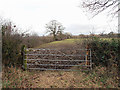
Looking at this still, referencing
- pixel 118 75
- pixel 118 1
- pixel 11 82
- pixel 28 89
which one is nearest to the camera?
pixel 28 89

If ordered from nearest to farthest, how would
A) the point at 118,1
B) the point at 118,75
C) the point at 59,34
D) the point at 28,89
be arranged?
the point at 28,89 < the point at 118,75 < the point at 118,1 < the point at 59,34

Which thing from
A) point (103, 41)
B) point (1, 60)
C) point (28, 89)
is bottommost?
point (28, 89)

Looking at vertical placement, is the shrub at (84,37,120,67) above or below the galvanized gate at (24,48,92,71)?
above

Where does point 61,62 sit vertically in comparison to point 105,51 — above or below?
below

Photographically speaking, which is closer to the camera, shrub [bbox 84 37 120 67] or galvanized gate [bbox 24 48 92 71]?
shrub [bbox 84 37 120 67]

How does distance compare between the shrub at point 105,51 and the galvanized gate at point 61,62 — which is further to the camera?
the galvanized gate at point 61,62

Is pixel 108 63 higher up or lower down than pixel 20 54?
lower down

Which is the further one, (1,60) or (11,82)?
(1,60)

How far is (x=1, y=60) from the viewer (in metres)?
5.24

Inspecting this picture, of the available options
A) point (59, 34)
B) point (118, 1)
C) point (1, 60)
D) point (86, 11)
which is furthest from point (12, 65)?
point (59, 34)

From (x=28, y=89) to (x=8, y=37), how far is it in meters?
3.11

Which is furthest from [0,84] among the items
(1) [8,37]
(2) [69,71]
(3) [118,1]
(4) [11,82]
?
(3) [118,1]

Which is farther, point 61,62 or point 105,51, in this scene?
point 61,62

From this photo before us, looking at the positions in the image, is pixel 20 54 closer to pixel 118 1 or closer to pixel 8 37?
pixel 8 37
